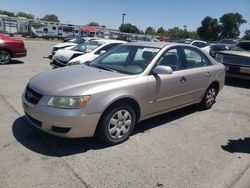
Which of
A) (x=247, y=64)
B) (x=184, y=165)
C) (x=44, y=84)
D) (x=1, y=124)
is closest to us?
(x=184, y=165)

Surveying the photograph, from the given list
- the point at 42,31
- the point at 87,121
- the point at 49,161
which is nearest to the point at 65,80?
the point at 87,121

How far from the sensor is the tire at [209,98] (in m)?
6.43

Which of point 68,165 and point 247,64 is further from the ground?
point 247,64

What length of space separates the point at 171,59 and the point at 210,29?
8353cm

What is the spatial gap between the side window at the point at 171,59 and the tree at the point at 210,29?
3225 inches

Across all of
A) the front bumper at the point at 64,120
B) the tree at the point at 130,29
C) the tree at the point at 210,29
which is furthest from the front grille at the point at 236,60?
the tree at the point at 210,29

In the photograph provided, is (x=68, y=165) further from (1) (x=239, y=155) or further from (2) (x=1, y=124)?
(1) (x=239, y=155)

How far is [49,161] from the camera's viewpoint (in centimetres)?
371

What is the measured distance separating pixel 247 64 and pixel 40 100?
8.05 m

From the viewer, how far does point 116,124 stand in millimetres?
4262

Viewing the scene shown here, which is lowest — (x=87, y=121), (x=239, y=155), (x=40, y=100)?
(x=239, y=155)

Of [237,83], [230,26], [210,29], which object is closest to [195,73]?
[237,83]

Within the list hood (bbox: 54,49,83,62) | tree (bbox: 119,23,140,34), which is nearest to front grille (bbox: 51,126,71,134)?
hood (bbox: 54,49,83,62)

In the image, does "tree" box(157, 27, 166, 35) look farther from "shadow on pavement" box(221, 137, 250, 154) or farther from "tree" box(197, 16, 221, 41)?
"shadow on pavement" box(221, 137, 250, 154)
